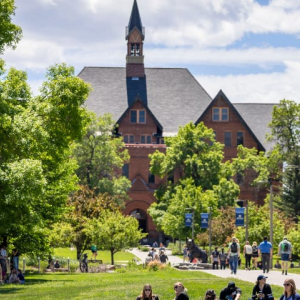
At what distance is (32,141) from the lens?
96.1 feet

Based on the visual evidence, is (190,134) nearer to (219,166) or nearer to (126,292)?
(219,166)

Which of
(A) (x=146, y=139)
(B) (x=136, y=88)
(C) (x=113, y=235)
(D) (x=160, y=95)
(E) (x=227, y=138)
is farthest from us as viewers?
(B) (x=136, y=88)

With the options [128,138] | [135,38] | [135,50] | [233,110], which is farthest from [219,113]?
[135,38]

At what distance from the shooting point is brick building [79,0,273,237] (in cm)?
9569

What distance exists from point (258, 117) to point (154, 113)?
519 inches

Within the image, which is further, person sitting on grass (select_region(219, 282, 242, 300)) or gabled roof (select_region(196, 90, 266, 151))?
gabled roof (select_region(196, 90, 266, 151))

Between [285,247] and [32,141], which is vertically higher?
[32,141]

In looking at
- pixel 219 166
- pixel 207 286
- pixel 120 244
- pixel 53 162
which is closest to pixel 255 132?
pixel 219 166

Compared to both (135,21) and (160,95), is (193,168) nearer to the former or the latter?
(160,95)

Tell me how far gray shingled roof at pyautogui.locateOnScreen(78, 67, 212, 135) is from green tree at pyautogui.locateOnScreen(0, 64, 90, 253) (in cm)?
6115

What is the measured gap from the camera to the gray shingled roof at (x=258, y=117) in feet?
329

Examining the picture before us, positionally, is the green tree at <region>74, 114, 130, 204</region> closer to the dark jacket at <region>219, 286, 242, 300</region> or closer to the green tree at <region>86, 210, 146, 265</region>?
the green tree at <region>86, 210, 146, 265</region>

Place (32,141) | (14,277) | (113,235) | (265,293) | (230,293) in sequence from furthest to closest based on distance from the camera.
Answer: (113,235) → (14,277) → (32,141) → (265,293) → (230,293)

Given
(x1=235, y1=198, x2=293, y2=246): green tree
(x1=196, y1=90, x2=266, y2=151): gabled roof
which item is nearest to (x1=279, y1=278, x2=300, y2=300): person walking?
(x1=235, y1=198, x2=293, y2=246): green tree
